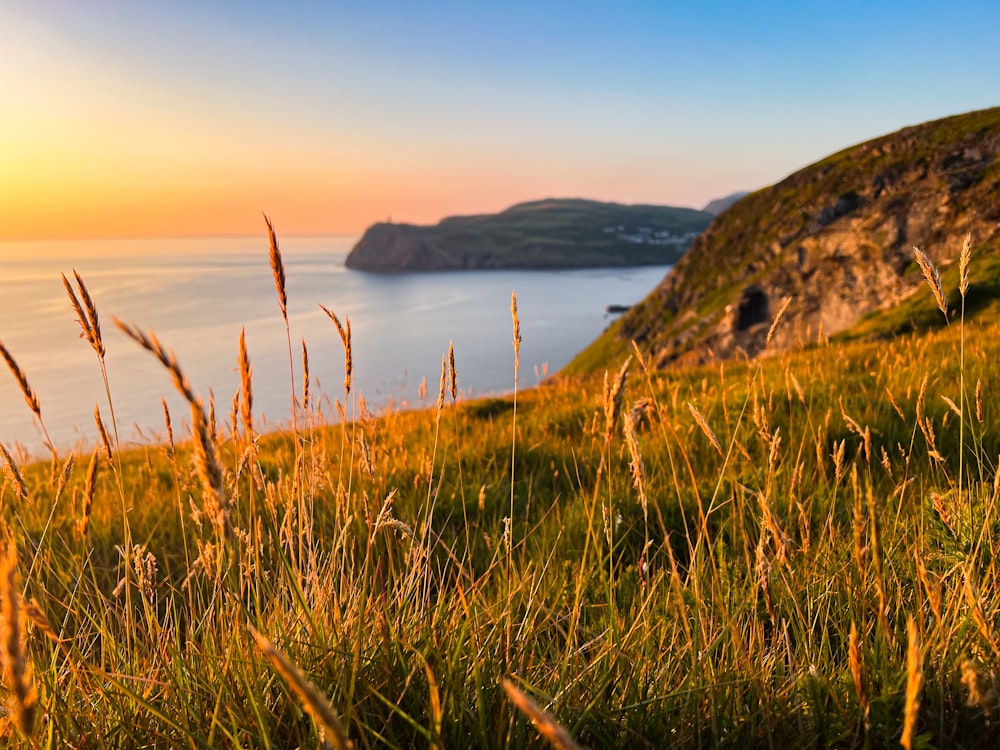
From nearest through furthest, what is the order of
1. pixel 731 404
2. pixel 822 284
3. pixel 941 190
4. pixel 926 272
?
pixel 926 272, pixel 731 404, pixel 941 190, pixel 822 284

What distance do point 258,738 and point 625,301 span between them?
501ft

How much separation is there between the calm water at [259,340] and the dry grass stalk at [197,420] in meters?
11.8

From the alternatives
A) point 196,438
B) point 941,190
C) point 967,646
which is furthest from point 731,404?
point 941,190

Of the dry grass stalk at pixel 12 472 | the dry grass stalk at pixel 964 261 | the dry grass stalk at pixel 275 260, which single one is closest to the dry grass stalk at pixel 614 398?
the dry grass stalk at pixel 275 260

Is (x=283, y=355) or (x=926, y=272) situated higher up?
(x=926, y=272)

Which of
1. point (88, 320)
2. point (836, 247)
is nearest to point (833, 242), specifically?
point (836, 247)

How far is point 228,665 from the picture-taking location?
1.96 meters

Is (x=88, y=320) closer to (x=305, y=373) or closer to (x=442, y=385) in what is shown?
(x=305, y=373)

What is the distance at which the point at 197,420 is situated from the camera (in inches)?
43.9

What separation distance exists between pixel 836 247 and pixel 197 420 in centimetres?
6128

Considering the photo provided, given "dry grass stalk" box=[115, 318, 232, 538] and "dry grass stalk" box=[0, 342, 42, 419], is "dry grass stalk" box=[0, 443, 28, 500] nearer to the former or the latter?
"dry grass stalk" box=[0, 342, 42, 419]

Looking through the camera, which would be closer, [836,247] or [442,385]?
[442,385]

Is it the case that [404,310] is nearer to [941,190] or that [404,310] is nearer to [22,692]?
[941,190]

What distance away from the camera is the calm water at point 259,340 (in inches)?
1833
